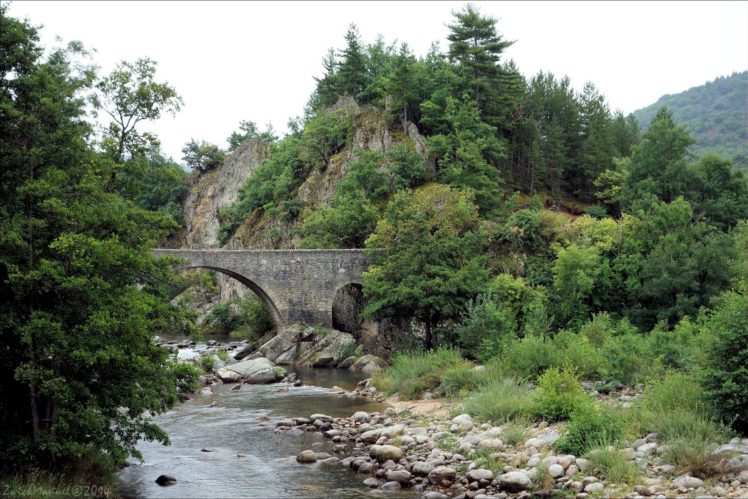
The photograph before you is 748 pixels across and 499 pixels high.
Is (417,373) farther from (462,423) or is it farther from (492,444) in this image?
(492,444)

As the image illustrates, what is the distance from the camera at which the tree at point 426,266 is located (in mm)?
25859

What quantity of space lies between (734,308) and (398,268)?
15474mm

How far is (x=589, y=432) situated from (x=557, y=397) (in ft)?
5.89

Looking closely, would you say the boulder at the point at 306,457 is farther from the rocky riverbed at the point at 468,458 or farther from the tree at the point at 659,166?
the tree at the point at 659,166

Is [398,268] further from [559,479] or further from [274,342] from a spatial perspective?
[559,479]

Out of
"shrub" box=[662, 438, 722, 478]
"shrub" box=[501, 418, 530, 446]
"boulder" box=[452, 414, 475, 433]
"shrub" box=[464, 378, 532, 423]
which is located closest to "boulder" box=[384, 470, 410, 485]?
"shrub" box=[501, 418, 530, 446]

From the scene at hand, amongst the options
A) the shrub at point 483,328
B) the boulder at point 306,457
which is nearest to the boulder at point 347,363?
the shrub at point 483,328

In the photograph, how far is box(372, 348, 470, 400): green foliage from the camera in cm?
Result: 2094

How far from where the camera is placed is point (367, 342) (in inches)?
1264

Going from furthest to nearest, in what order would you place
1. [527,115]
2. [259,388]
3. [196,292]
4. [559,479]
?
[196,292] < [527,115] < [259,388] < [559,479]

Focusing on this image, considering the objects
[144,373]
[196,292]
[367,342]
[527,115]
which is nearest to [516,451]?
[144,373]

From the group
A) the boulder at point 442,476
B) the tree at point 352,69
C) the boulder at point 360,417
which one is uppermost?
the tree at point 352,69

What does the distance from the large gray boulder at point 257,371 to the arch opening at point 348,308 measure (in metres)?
7.10

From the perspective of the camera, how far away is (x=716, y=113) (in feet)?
315
